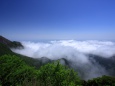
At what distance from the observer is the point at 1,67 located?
32.2 metres

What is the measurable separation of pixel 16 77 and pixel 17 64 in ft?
26.8

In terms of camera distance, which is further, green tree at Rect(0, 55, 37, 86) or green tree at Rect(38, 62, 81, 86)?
green tree at Rect(0, 55, 37, 86)

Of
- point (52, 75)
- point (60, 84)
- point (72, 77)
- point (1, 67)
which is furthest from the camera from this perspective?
point (72, 77)

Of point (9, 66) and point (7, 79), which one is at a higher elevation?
point (9, 66)

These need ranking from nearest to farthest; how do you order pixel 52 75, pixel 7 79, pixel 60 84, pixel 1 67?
pixel 60 84, pixel 52 75, pixel 7 79, pixel 1 67

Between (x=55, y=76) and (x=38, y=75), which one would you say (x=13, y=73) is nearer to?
(x=38, y=75)

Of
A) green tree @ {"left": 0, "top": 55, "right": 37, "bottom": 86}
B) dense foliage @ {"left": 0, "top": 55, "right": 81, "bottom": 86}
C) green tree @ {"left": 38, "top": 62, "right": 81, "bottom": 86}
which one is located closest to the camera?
green tree @ {"left": 38, "top": 62, "right": 81, "bottom": 86}

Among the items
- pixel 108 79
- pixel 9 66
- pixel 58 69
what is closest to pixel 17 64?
pixel 9 66

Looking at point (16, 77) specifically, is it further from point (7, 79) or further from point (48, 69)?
point (48, 69)

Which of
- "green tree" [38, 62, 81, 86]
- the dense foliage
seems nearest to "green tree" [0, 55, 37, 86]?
the dense foliage

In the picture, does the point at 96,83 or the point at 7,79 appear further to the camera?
the point at 96,83

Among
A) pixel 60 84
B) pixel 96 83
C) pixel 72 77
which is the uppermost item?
pixel 60 84

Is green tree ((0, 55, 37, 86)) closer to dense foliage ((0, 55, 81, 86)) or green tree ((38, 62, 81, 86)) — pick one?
dense foliage ((0, 55, 81, 86))

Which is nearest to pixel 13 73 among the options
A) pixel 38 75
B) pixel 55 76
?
pixel 38 75
